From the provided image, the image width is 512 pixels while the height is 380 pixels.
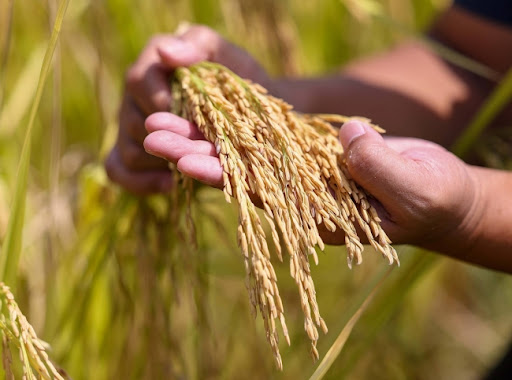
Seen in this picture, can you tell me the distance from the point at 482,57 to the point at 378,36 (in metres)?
0.92

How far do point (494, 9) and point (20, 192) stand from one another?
117 centimetres

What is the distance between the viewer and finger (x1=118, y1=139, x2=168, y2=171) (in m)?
1.20

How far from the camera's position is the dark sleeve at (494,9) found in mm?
1452

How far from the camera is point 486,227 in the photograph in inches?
36.9

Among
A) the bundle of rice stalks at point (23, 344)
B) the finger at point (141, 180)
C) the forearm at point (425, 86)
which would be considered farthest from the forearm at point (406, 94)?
the bundle of rice stalks at point (23, 344)

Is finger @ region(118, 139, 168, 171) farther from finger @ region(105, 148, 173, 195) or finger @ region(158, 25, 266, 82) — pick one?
finger @ region(158, 25, 266, 82)

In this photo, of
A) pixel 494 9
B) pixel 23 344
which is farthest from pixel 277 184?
pixel 494 9

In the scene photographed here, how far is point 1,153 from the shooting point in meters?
1.54

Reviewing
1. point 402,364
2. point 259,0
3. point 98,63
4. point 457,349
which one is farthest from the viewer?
point 457,349

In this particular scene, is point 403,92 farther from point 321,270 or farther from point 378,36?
point 378,36

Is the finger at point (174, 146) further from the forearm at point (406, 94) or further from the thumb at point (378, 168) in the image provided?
the forearm at point (406, 94)

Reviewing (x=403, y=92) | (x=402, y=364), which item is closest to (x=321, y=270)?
(x=402, y=364)

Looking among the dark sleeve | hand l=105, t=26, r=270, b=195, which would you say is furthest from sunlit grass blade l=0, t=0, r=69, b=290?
the dark sleeve

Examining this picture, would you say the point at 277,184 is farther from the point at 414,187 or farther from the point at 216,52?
the point at 216,52
